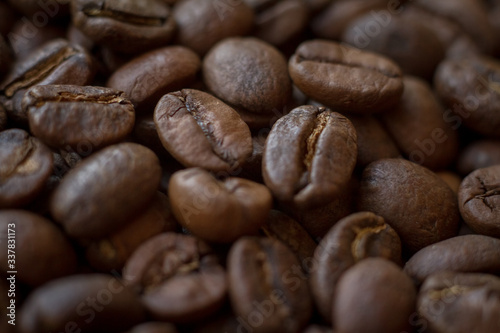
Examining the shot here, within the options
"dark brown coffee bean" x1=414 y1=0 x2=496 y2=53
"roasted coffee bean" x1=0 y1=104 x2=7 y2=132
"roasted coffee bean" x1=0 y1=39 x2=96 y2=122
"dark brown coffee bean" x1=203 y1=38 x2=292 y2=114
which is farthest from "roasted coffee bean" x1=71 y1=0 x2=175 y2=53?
"dark brown coffee bean" x1=414 y1=0 x2=496 y2=53

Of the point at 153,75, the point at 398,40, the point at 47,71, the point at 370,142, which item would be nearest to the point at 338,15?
the point at 398,40

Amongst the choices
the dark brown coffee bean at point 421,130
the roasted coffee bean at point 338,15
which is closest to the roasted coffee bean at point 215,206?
the dark brown coffee bean at point 421,130

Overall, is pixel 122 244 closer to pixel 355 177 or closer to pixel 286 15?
pixel 355 177

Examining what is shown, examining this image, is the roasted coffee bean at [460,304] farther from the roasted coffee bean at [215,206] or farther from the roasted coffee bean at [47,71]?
the roasted coffee bean at [47,71]

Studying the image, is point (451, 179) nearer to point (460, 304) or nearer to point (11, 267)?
point (460, 304)

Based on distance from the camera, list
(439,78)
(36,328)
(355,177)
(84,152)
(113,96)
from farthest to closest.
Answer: (439,78)
(355,177)
(113,96)
(84,152)
(36,328)

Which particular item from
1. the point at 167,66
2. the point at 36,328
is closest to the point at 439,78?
the point at 167,66

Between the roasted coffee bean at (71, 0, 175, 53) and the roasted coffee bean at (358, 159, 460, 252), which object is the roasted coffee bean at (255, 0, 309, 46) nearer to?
the roasted coffee bean at (71, 0, 175, 53)
